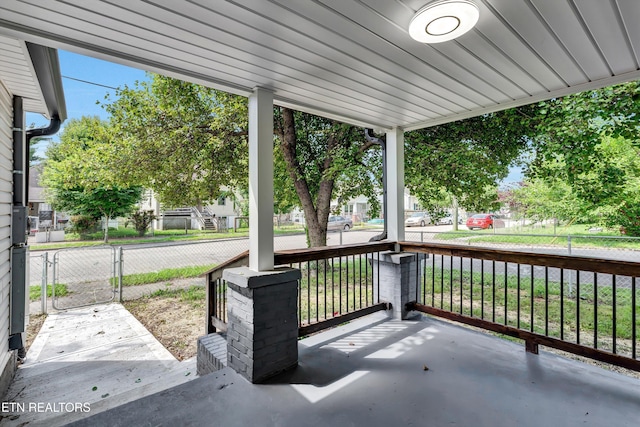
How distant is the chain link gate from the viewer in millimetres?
5602

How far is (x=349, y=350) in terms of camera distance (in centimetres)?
289

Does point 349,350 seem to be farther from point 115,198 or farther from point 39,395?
point 115,198

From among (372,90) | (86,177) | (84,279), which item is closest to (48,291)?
(84,279)

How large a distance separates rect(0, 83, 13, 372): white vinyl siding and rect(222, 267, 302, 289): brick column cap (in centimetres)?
230

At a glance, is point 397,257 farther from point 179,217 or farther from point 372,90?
point 179,217

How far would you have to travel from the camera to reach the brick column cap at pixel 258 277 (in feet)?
7.33

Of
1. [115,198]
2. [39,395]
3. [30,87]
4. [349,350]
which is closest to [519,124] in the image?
[349,350]

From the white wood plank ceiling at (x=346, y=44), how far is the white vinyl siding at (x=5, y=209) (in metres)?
1.88

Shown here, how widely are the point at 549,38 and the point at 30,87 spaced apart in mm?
4349

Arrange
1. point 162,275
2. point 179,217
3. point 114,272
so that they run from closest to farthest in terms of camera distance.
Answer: point 114,272 → point 162,275 → point 179,217

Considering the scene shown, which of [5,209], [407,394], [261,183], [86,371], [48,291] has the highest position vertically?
[261,183]

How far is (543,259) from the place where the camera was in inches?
103

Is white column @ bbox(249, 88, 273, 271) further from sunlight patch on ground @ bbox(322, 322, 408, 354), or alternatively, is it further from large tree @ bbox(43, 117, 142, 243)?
large tree @ bbox(43, 117, 142, 243)

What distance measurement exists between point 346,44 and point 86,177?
6757 mm
